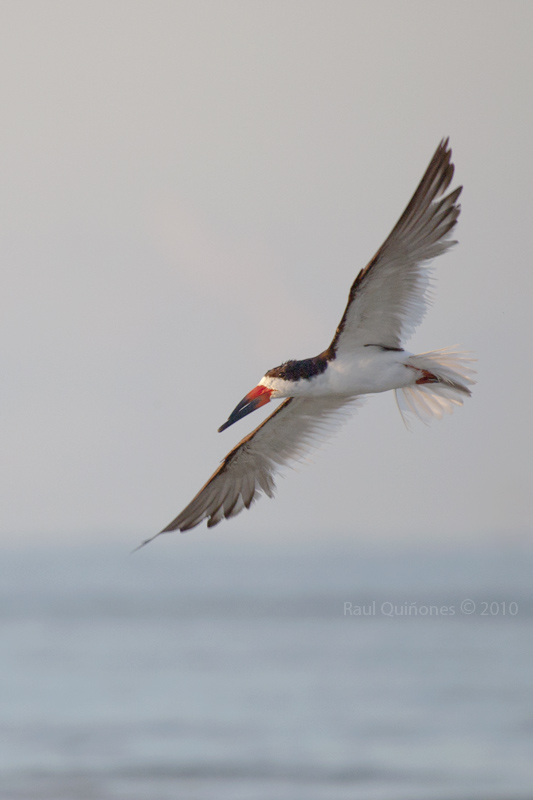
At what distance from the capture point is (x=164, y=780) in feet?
72.9

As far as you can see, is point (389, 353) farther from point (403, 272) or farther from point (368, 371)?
point (403, 272)

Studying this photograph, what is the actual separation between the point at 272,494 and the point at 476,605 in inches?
1814

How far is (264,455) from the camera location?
30.5 feet

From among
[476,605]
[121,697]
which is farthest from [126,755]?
[476,605]

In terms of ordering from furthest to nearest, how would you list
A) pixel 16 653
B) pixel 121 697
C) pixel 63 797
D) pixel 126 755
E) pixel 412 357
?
pixel 16 653 < pixel 121 697 < pixel 126 755 < pixel 63 797 < pixel 412 357

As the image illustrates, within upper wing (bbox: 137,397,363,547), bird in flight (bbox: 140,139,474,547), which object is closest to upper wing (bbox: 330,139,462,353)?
A: bird in flight (bbox: 140,139,474,547)

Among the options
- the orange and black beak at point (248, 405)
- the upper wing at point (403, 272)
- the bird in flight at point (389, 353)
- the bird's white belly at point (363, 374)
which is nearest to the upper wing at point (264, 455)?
the bird in flight at point (389, 353)

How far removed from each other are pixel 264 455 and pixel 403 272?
2.40 m

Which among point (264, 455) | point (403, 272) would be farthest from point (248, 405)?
point (403, 272)

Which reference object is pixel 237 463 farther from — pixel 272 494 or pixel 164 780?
pixel 164 780

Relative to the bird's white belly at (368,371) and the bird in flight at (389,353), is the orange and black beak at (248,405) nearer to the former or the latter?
the bird in flight at (389,353)

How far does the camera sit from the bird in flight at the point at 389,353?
717 centimetres

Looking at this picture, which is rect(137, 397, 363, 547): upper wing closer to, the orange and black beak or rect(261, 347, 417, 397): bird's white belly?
the orange and black beak

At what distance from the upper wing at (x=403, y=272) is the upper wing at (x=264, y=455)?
136 centimetres
